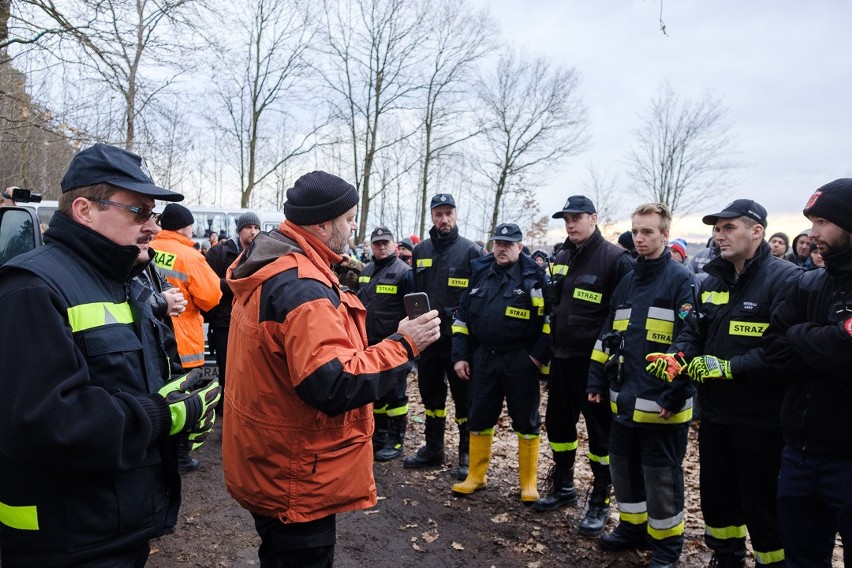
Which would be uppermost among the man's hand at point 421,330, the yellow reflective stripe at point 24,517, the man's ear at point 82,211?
the man's ear at point 82,211

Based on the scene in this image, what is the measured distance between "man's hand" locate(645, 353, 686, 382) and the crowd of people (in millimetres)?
33

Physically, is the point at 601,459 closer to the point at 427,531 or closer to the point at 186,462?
the point at 427,531

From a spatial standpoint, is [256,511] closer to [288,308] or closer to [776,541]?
[288,308]

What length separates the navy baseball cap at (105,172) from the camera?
2.17m

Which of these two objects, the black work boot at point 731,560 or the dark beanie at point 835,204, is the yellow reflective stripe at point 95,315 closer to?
the dark beanie at point 835,204

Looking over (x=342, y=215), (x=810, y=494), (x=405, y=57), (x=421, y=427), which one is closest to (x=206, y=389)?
(x=342, y=215)

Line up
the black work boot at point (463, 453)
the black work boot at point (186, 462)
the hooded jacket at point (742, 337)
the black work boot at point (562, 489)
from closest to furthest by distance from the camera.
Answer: the hooded jacket at point (742, 337), the black work boot at point (562, 489), the black work boot at point (186, 462), the black work boot at point (463, 453)

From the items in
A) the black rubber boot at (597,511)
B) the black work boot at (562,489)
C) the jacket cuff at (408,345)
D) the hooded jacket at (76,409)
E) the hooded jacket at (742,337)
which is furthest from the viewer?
the black work boot at (562,489)

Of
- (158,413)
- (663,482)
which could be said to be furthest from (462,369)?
(158,413)

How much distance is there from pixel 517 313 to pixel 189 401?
3.58 m

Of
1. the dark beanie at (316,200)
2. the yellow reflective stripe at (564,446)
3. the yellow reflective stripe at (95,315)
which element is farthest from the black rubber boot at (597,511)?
the yellow reflective stripe at (95,315)

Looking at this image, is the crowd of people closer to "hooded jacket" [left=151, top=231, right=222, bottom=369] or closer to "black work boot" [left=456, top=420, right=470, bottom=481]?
"hooded jacket" [left=151, top=231, right=222, bottom=369]

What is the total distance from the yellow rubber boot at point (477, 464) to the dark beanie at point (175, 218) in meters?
3.56

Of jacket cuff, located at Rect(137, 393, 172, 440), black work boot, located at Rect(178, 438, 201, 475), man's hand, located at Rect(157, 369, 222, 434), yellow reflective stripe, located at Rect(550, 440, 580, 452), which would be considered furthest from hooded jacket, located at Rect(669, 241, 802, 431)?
black work boot, located at Rect(178, 438, 201, 475)
